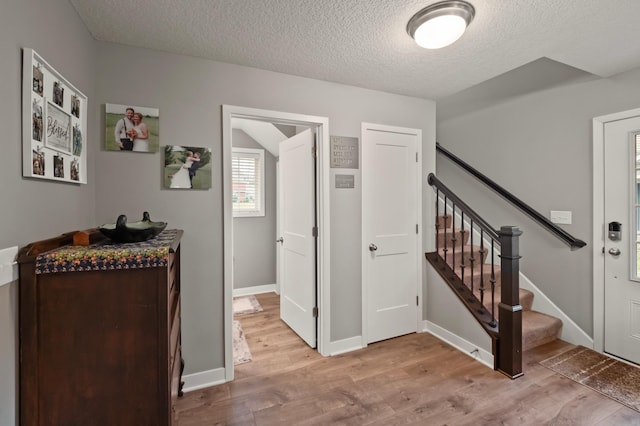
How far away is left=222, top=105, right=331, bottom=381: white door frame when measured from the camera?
2188 mm

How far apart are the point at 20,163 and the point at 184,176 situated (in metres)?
0.99

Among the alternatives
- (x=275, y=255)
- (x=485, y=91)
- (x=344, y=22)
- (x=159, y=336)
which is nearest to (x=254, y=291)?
(x=275, y=255)

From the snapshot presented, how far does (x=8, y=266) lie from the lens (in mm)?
963

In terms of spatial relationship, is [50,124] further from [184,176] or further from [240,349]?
[240,349]

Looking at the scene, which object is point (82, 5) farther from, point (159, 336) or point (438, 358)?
point (438, 358)

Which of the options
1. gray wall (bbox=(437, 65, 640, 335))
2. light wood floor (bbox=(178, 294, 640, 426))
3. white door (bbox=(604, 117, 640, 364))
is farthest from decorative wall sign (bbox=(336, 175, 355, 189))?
white door (bbox=(604, 117, 640, 364))

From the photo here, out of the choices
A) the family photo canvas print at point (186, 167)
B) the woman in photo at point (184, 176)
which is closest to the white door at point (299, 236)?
the family photo canvas print at point (186, 167)

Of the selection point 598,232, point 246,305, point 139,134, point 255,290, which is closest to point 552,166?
point 598,232

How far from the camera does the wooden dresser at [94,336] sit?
39.1 inches

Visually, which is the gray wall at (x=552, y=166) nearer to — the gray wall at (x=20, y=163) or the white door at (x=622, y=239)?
the white door at (x=622, y=239)

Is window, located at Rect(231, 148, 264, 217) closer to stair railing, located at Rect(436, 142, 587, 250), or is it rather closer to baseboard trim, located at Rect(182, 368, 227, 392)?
baseboard trim, located at Rect(182, 368, 227, 392)

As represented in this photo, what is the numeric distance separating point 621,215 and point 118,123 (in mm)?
3920

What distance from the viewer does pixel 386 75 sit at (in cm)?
244

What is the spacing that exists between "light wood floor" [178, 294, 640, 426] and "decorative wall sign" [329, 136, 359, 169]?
171 centimetres
